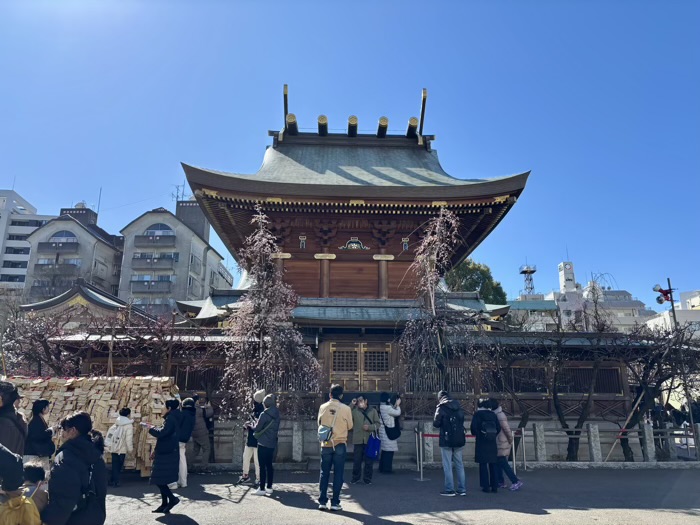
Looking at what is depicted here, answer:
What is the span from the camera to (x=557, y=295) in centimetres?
7419

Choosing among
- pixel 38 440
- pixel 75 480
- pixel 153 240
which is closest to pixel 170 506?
pixel 38 440

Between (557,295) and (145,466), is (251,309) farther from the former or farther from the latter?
(557,295)

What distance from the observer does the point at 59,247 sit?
5225 centimetres

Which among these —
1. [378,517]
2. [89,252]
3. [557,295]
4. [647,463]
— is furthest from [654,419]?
[557,295]

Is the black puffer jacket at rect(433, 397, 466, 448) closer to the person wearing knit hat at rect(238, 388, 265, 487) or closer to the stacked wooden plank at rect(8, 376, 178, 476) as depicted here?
the person wearing knit hat at rect(238, 388, 265, 487)

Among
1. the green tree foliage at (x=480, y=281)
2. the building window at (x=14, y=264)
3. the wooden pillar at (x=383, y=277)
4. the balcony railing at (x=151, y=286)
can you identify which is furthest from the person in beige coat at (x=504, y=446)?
the building window at (x=14, y=264)

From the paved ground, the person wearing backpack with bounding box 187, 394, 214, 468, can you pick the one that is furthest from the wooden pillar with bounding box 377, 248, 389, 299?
the person wearing backpack with bounding box 187, 394, 214, 468

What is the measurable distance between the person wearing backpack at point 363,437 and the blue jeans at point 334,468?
6.11 feet

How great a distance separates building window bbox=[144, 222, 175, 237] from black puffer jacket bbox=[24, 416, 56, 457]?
1899 inches

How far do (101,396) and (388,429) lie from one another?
21.6 ft

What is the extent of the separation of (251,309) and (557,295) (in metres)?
71.7

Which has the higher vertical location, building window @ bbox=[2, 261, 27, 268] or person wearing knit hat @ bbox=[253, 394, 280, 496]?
building window @ bbox=[2, 261, 27, 268]

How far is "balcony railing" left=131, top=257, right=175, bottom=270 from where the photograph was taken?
51562mm

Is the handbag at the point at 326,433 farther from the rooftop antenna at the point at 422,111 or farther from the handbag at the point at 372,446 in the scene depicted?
the rooftop antenna at the point at 422,111
